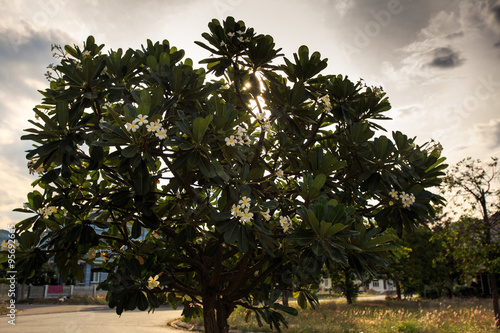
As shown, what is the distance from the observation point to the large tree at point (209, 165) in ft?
9.12

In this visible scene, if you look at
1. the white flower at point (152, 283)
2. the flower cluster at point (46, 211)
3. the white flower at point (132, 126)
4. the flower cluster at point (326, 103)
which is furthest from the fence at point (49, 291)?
the flower cluster at point (326, 103)

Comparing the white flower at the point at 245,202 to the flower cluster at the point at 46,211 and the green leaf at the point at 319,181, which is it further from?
the flower cluster at the point at 46,211

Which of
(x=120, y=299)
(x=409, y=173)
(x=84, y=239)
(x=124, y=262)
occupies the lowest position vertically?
(x=120, y=299)

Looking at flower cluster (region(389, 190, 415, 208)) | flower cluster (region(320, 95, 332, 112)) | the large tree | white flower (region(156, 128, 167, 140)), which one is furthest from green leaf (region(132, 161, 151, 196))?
flower cluster (region(389, 190, 415, 208))

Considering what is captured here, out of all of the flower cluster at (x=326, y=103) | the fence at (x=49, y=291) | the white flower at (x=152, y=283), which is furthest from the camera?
the fence at (x=49, y=291)

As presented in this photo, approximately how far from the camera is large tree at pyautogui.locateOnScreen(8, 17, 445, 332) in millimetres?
2781

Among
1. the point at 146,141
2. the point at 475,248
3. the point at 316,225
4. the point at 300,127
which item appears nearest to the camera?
the point at 316,225

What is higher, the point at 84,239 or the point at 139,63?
the point at 139,63

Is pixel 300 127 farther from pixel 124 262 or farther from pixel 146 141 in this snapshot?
pixel 124 262

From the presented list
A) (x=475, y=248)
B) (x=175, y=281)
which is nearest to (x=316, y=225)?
(x=175, y=281)

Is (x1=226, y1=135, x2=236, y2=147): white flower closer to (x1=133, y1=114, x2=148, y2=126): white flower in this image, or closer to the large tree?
the large tree

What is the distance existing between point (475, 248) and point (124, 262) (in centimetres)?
1237

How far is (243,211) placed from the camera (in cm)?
270

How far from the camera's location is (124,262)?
334 centimetres
